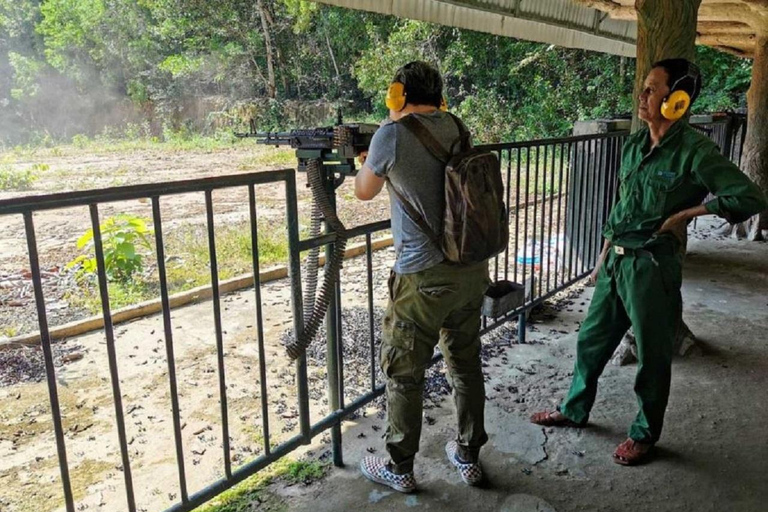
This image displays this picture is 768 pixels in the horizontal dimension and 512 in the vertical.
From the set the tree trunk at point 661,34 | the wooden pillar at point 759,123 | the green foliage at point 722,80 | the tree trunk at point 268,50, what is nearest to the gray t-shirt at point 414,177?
the tree trunk at point 661,34

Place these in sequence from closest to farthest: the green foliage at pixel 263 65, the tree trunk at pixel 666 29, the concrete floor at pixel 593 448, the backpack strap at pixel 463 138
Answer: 1. the backpack strap at pixel 463 138
2. the concrete floor at pixel 593 448
3. the tree trunk at pixel 666 29
4. the green foliage at pixel 263 65

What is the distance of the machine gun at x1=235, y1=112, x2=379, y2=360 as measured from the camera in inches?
81.3

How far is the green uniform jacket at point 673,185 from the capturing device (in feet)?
6.77

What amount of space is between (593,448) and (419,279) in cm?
124

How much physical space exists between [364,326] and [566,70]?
14.3m

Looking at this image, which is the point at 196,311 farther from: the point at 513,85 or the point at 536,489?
the point at 513,85

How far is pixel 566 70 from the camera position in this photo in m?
16.3

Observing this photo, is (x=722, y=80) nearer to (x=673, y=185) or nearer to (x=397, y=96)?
(x=673, y=185)

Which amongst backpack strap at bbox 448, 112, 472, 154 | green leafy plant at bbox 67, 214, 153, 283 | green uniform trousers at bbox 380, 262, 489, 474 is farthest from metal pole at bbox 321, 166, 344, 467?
green leafy plant at bbox 67, 214, 153, 283

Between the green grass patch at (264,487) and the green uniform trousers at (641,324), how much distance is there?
1274mm

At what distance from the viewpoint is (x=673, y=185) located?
7.23ft

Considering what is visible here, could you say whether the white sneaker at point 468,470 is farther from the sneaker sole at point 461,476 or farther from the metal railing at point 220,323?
the metal railing at point 220,323

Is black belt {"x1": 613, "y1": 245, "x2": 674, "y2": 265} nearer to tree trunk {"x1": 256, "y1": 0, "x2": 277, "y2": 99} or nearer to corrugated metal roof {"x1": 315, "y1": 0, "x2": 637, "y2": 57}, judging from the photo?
corrugated metal roof {"x1": 315, "y1": 0, "x2": 637, "y2": 57}

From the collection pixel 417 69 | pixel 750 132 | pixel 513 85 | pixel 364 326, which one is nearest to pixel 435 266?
pixel 417 69
